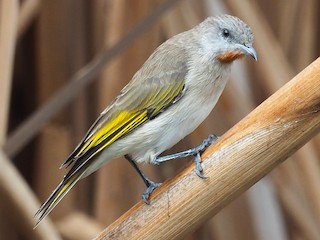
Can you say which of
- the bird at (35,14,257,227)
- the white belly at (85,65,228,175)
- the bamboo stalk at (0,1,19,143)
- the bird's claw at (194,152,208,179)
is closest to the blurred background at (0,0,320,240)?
the bamboo stalk at (0,1,19,143)

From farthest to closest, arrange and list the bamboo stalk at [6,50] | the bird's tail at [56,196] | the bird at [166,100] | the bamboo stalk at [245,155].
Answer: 1. the bamboo stalk at [6,50]
2. the bird at [166,100]
3. the bird's tail at [56,196]
4. the bamboo stalk at [245,155]

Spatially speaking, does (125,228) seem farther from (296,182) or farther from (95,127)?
(296,182)

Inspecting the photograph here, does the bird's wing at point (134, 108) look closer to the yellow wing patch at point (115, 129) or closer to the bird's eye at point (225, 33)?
the yellow wing patch at point (115, 129)

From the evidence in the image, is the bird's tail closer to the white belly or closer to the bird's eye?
the white belly

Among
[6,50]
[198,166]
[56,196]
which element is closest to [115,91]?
[6,50]

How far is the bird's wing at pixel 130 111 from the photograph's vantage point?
55.9 inches

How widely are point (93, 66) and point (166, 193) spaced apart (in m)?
Result: 0.57

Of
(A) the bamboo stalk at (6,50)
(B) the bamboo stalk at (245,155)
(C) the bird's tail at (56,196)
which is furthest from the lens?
(A) the bamboo stalk at (6,50)

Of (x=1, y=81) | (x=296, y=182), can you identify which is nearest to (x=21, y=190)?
(x=1, y=81)

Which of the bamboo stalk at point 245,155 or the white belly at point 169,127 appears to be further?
the white belly at point 169,127

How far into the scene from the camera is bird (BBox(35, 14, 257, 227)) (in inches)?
57.1

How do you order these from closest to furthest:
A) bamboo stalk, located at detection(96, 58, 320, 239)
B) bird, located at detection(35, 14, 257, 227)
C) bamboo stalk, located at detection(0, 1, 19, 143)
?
1. bamboo stalk, located at detection(96, 58, 320, 239)
2. bird, located at detection(35, 14, 257, 227)
3. bamboo stalk, located at detection(0, 1, 19, 143)

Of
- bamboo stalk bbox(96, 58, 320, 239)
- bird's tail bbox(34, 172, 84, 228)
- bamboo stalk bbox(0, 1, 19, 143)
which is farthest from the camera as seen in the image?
bamboo stalk bbox(0, 1, 19, 143)

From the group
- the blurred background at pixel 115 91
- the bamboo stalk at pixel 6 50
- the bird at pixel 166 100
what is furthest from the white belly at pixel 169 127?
the bamboo stalk at pixel 6 50
